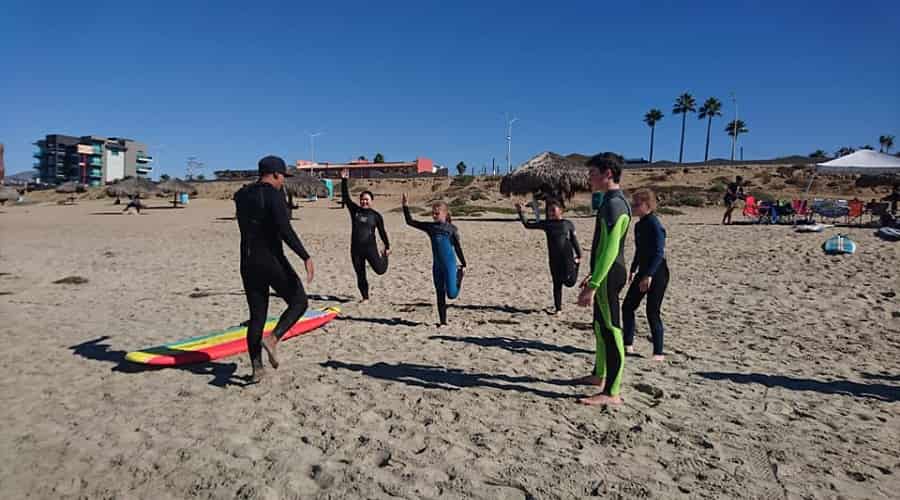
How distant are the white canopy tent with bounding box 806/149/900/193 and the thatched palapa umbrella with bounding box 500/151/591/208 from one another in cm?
799

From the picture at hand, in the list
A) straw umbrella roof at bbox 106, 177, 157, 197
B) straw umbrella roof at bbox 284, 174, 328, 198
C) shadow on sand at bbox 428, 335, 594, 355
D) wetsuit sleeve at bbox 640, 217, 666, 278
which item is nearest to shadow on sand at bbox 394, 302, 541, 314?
shadow on sand at bbox 428, 335, 594, 355

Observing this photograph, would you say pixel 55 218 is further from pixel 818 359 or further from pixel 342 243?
pixel 818 359

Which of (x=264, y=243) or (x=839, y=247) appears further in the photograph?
(x=839, y=247)

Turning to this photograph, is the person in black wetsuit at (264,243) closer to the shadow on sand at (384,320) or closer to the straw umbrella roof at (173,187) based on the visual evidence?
the shadow on sand at (384,320)

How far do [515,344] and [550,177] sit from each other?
17013 mm

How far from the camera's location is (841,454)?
3.29 m

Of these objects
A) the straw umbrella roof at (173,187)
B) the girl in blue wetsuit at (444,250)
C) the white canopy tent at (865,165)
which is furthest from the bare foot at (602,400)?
the straw umbrella roof at (173,187)

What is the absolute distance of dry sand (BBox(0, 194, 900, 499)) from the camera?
9.87 feet

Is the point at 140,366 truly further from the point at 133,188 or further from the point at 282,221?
the point at 133,188

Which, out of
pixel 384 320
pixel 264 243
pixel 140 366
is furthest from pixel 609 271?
pixel 140 366

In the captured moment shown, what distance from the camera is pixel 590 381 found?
445 cm

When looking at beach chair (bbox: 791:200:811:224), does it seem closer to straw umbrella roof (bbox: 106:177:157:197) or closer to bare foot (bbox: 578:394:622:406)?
bare foot (bbox: 578:394:622:406)

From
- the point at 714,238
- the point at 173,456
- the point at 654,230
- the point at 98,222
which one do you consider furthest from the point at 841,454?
the point at 98,222

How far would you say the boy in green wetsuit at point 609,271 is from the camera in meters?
3.82
